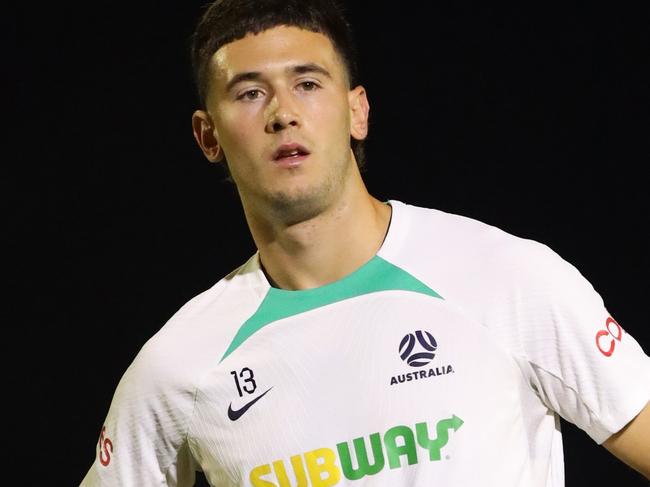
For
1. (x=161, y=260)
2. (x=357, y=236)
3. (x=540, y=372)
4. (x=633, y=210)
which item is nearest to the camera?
(x=540, y=372)

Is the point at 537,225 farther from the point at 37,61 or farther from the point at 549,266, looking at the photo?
the point at 37,61

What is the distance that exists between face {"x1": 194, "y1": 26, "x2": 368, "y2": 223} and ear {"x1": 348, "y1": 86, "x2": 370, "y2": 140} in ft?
0.10

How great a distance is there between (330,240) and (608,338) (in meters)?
0.36

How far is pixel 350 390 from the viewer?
64.8 inches

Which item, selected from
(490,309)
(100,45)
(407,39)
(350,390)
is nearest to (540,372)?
(490,309)

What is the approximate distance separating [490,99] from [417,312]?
93 cm

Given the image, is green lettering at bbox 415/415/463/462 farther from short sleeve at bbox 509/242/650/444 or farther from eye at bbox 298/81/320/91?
eye at bbox 298/81/320/91

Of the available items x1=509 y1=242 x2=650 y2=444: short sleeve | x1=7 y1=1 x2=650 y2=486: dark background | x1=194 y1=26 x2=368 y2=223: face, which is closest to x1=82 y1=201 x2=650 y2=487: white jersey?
x1=509 y1=242 x2=650 y2=444: short sleeve

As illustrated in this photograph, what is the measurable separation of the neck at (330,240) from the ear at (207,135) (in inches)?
6.0

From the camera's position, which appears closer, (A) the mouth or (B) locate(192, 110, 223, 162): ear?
(A) the mouth

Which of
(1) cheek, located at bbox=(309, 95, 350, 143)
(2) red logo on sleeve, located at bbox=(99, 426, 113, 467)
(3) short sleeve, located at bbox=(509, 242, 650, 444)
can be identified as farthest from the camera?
(2) red logo on sleeve, located at bbox=(99, 426, 113, 467)

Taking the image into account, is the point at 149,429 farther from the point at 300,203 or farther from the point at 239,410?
the point at 300,203

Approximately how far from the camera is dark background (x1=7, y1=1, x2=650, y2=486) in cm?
244

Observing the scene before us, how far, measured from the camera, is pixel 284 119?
65.4 inches
